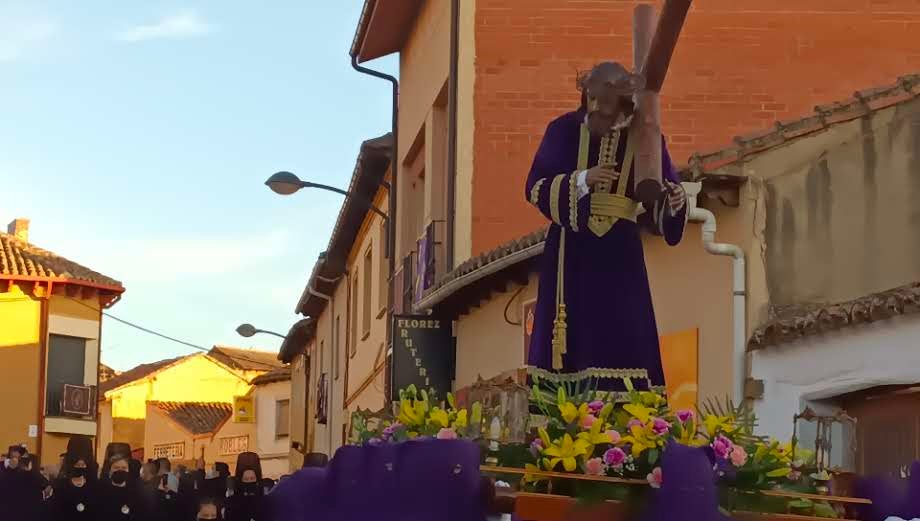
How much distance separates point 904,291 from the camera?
8984 mm

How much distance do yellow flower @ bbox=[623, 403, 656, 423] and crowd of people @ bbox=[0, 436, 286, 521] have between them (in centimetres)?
873

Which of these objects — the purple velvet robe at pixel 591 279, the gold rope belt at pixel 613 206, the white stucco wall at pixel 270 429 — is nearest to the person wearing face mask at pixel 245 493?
the purple velvet robe at pixel 591 279

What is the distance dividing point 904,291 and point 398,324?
24.3 feet

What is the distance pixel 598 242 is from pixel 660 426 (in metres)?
1.45

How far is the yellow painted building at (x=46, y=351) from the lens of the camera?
3553 centimetres

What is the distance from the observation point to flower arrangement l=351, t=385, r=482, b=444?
429cm

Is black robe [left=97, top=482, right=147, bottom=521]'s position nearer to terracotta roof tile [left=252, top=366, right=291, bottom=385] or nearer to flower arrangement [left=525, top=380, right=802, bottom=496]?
flower arrangement [left=525, top=380, right=802, bottom=496]

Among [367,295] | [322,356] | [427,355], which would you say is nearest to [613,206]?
[427,355]

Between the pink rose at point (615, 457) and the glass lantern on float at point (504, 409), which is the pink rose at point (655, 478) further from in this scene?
the glass lantern on float at point (504, 409)

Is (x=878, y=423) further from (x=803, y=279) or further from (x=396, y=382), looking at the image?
(x=396, y=382)

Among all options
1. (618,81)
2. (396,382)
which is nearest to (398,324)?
(396,382)

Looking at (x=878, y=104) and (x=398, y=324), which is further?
(x=398, y=324)

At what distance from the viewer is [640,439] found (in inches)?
163

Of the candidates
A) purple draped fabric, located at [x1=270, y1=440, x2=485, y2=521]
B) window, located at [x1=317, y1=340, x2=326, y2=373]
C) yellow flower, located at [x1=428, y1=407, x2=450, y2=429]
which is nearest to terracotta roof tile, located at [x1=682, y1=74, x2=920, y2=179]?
yellow flower, located at [x1=428, y1=407, x2=450, y2=429]
